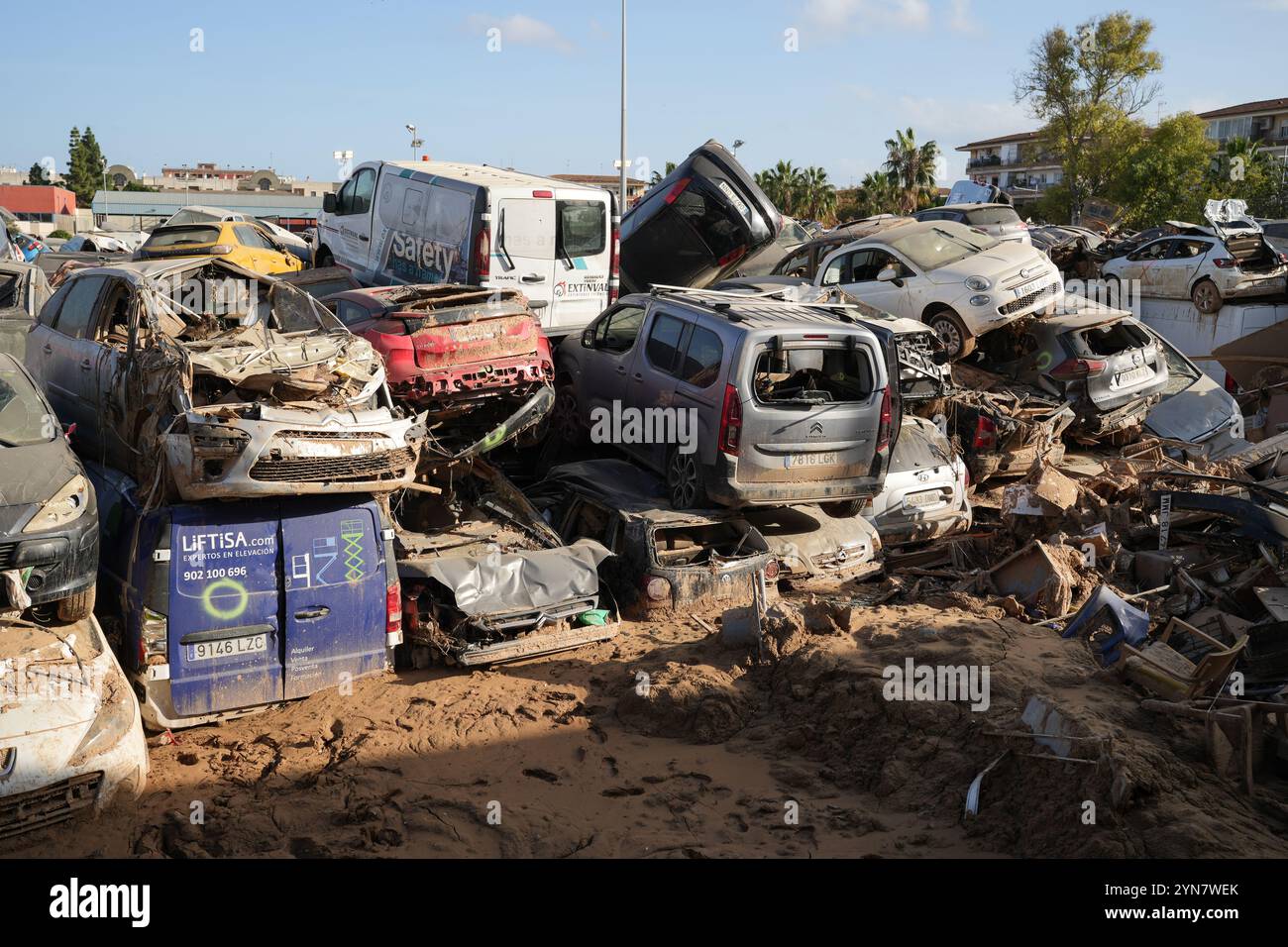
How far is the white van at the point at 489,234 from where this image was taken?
37.6 ft

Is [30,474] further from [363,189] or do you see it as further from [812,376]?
[363,189]

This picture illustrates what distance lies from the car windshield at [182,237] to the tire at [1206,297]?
55.4 ft

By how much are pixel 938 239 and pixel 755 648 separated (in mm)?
9228

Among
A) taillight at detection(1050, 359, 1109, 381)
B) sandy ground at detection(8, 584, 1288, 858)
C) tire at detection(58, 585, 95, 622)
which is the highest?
taillight at detection(1050, 359, 1109, 381)

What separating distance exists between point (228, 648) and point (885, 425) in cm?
543

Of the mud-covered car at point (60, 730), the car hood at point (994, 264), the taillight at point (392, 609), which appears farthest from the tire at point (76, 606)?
the car hood at point (994, 264)

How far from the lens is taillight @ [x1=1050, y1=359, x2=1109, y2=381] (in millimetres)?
12969

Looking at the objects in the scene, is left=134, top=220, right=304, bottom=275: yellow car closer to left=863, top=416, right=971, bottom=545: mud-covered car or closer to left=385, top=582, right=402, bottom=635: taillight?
left=863, top=416, right=971, bottom=545: mud-covered car

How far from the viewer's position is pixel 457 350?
27.2ft

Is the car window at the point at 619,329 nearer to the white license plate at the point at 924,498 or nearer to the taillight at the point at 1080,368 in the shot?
the white license plate at the point at 924,498

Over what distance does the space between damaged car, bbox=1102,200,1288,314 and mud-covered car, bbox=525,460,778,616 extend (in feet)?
45.4

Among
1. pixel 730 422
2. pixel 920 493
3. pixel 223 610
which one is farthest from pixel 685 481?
pixel 223 610

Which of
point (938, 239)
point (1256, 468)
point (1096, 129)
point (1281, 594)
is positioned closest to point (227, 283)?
point (1281, 594)

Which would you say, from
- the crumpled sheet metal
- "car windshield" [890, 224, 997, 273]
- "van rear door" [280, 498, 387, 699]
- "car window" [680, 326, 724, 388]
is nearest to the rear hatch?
"car windshield" [890, 224, 997, 273]
